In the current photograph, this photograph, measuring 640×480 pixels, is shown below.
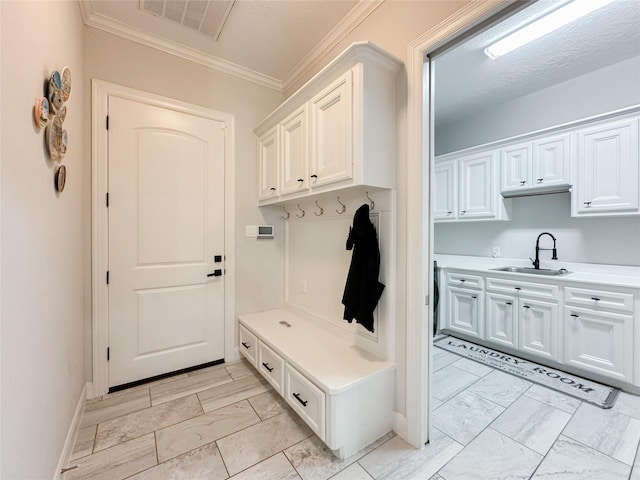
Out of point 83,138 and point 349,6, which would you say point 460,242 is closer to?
point 349,6

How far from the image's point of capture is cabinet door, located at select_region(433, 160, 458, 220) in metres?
3.57

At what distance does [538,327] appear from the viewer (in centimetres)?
265

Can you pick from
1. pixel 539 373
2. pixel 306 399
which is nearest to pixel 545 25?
pixel 539 373

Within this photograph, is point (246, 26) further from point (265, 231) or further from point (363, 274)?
point (363, 274)

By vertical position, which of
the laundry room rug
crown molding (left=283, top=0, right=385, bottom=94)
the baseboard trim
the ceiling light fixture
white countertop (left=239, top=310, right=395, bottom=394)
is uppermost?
crown molding (left=283, top=0, right=385, bottom=94)

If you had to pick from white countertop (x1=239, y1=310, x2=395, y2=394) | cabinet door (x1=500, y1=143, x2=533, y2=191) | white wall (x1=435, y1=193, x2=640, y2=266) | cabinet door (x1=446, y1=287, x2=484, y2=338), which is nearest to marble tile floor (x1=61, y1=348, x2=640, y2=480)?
white countertop (x1=239, y1=310, x2=395, y2=394)

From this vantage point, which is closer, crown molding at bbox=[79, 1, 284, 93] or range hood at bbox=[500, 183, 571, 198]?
crown molding at bbox=[79, 1, 284, 93]

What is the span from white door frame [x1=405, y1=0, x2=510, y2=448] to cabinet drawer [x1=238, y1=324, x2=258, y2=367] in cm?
129

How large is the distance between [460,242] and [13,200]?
13.8 ft

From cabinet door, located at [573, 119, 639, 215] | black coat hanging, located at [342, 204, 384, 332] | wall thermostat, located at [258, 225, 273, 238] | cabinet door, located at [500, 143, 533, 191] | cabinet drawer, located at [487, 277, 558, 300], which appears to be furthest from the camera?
cabinet door, located at [500, 143, 533, 191]

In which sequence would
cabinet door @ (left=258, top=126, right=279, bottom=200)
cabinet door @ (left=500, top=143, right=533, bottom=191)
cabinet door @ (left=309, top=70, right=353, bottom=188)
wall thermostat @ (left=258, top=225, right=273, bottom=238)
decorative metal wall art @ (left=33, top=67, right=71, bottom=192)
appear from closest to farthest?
decorative metal wall art @ (left=33, top=67, right=71, bottom=192)
cabinet door @ (left=309, top=70, right=353, bottom=188)
cabinet door @ (left=258, top=126, right=279, bottom=200)
wall thermostat @ (left=258, top=225, right=273, bottom=238)
cabinet door @ (left=500, top=143, right=533, bottom=191)

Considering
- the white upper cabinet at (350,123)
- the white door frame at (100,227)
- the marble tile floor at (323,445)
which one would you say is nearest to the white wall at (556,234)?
the marble tile floor at (323,445)

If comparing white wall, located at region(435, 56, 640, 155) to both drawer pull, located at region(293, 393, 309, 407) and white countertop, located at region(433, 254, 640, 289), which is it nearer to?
white countertop, located at region(433, 254, 640, 289)

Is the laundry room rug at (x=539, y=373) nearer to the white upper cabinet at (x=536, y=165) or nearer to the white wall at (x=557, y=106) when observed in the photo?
the white upper cabinet at (x=536, y=165)
